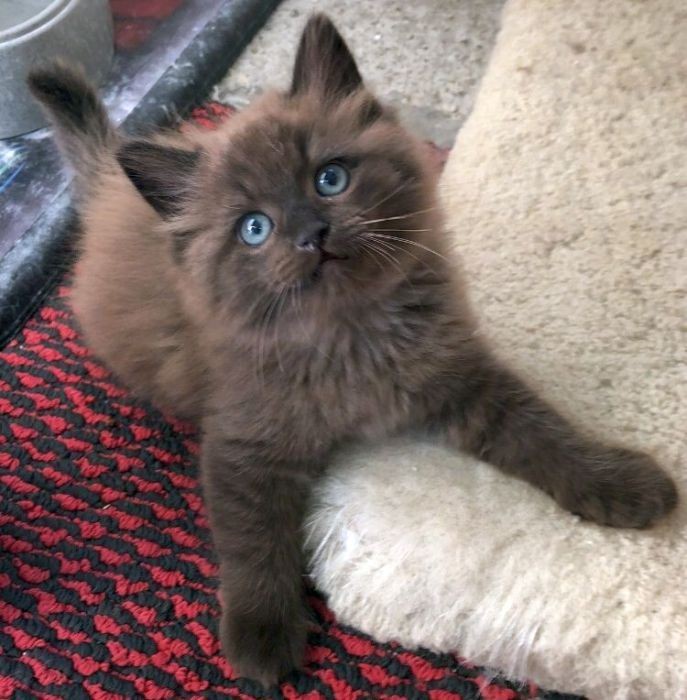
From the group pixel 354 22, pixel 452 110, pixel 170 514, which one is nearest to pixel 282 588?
pixel 170 514

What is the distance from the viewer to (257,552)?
116 cm

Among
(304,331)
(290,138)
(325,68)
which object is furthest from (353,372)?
(325,68)

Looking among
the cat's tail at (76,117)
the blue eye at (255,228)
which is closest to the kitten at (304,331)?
the blue eye at (255,228)

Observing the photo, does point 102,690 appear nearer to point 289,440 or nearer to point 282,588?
point 282,588

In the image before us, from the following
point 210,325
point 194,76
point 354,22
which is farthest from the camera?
point 354,22

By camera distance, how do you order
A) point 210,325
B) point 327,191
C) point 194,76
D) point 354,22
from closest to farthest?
point 327,191
point 210,325
point 194,76
point 354,22

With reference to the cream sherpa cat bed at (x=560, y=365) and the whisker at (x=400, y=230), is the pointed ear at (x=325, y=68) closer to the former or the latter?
the whisker at (x=400, y=230)

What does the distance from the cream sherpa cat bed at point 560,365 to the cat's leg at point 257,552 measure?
0.20 feet

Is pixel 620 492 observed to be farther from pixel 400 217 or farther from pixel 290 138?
pixel 290 138

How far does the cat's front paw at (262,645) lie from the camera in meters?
1.12

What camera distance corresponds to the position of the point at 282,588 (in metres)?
1.15

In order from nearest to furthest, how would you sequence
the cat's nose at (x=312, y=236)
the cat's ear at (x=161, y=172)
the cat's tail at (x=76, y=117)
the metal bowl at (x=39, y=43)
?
the cat's nose at (x=312, y=236), the cat's ear at (x=161, y=172), the cat's tail at (x=76, y=117), the metal bowl at (x=39, y=43)

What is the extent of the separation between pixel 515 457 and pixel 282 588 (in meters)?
0.39

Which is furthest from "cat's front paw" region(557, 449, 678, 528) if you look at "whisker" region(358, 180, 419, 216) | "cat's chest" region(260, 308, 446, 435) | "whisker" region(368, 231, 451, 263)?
"whisker" region(358, 180, 419, 216)
